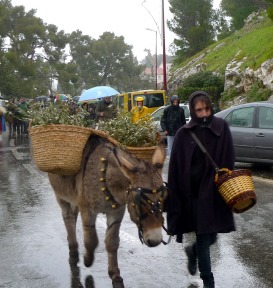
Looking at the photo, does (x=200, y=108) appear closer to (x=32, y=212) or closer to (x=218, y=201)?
(x=218, y=201)

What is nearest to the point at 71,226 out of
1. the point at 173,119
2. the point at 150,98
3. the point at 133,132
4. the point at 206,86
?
the point at 133,132

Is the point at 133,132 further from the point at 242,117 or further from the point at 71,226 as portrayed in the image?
the point at 242,117

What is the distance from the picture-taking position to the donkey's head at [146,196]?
4406mm

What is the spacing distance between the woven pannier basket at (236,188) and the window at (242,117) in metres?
8.09

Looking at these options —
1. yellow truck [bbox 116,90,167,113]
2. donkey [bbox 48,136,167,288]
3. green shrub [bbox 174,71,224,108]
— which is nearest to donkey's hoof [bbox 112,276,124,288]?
donkey [bbox 48,136,167,288]

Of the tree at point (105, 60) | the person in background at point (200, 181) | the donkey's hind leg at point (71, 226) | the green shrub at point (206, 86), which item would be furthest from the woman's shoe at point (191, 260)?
the tree at point (105, 60)

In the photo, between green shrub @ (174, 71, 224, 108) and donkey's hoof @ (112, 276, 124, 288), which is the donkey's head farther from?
green shrub @ (174, 71, 224, 108)

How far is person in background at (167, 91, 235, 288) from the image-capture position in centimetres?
474

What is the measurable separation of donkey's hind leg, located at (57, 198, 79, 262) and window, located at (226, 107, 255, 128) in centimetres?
707

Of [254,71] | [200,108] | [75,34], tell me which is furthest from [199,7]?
[200,108]

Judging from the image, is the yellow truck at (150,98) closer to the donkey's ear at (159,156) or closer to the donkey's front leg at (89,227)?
the donkey's front leg at (89,227)

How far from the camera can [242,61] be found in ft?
98.8

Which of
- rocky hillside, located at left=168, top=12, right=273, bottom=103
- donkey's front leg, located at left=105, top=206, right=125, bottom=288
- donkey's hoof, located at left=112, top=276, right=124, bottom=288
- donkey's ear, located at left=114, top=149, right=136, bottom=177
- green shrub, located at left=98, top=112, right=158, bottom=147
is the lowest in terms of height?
donkey's hoof, located at left=112, top=276, right=124, bottom=288

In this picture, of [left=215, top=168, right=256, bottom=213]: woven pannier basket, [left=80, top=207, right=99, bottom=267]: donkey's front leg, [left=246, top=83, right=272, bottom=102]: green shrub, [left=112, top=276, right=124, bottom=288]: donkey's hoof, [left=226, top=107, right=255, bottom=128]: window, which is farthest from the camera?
[left=246, top=83, right=272, bottom=102]: green shrub
